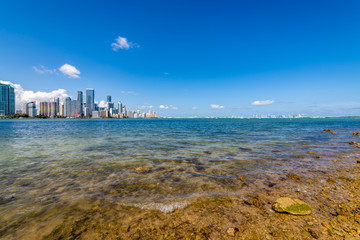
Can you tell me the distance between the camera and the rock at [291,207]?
5.10 meters

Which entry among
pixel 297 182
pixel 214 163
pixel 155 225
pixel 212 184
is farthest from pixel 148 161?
pixel 297 182

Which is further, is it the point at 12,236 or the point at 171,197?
the point at 171,197

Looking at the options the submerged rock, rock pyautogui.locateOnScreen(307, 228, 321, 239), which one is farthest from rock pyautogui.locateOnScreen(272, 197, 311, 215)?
the submerged rock

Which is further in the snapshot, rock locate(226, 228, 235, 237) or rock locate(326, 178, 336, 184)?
rock locate(326, 178, 336, 184)

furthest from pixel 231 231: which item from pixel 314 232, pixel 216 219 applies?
pixel 314 232

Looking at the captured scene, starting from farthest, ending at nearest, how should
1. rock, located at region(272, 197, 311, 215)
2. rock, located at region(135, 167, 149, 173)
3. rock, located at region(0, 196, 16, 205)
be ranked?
rock, located at region(135, 167, 149, 173) < rock, located at region(0, 196, 16, 205) < rock, located at region(272, 197, 311, 215)

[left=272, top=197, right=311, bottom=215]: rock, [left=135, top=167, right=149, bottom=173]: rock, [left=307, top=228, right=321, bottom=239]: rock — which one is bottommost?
[left=135, top=167, right=149, bottom=173]: rock

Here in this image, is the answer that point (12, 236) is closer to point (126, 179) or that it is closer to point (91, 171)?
point (126, 179)

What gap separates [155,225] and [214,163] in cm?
755

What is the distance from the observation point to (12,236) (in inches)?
173

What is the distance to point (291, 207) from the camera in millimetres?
5254

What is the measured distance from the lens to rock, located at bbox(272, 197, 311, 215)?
16.7 ft

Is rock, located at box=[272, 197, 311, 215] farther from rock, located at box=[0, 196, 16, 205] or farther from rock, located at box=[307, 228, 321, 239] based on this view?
rock, located at box=[0, 196, 16, 205]

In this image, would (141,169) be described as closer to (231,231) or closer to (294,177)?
(231,231)
